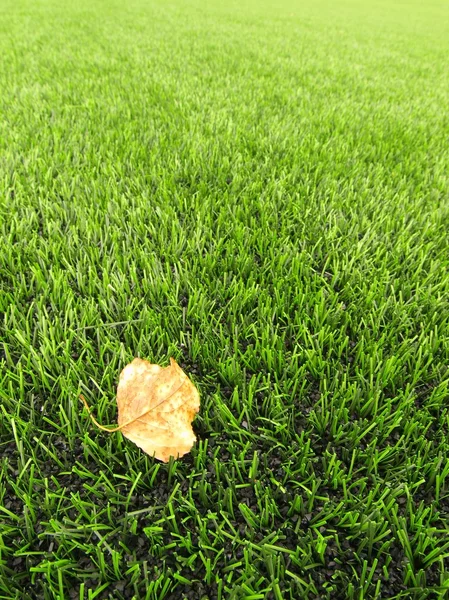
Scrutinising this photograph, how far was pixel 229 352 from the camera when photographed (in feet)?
3.73

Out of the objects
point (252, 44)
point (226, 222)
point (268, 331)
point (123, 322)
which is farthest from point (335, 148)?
point (252, 44)

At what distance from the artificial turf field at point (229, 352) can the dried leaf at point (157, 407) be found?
37mm

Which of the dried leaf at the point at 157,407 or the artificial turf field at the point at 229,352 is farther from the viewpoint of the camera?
the dried leaf at the point at 157,407

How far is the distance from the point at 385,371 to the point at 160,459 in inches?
24.3

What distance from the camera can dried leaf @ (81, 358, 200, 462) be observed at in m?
0.90

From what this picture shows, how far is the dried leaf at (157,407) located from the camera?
0.90 m

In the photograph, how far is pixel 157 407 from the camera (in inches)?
37.6

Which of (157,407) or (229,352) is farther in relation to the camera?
(229,352)

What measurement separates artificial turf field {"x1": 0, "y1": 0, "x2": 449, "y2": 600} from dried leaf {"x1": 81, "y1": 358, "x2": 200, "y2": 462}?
0.04m

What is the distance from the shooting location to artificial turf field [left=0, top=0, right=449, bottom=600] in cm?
76

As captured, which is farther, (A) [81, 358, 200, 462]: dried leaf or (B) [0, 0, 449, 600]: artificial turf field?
(A) [81, 358, 200, 462]: dried leaf

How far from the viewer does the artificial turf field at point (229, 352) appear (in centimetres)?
76

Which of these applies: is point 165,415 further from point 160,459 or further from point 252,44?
point 252,44

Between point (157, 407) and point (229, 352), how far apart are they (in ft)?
0.91
